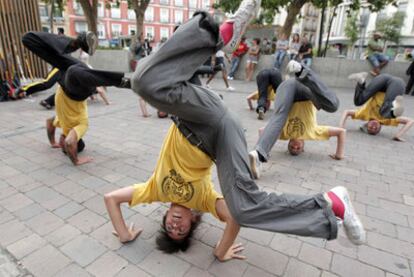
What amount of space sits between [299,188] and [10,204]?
313cm

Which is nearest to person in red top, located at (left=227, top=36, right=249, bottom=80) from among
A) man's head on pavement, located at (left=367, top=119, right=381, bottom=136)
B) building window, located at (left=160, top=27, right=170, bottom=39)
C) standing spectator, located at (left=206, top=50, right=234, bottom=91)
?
standing spectator, located at (left=206, top=50, right=234, bottom=91)

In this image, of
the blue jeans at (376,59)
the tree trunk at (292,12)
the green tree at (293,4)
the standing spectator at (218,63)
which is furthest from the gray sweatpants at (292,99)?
the tree trunk at (292,12)

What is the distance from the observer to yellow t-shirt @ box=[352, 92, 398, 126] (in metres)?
5.35

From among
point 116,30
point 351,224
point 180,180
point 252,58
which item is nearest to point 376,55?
point 252,58

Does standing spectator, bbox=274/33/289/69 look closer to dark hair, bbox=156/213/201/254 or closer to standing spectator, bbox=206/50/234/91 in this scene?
standing spectator, bbox=206/50/234/91

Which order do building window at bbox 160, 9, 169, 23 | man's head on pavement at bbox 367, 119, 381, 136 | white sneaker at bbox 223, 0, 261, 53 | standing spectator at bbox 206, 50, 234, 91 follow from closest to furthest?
white sneaker at bbox 223, 0, 261, 53 < standing spectator at bbox 206, 50, 234, 91 < man's head on pavement at bbox 367, 119, 381, 136 < building window at bbox 160, 9, 169, 23

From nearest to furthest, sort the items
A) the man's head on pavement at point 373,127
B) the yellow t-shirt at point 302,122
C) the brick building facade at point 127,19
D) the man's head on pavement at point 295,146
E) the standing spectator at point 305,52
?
the yellow t-shirt at point 302,122
the man's head on pavement at point 295,146
the man's head on pavement at point 373,127
the standing spectator at point 305,52
the brick building facade at point 127,19

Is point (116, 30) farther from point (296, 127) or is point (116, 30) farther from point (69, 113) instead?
point (296, 127)

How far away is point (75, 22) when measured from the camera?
40.6m

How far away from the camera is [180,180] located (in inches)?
80.8

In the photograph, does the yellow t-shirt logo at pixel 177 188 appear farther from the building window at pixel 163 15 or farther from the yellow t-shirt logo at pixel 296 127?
the building window at pixel 163 15

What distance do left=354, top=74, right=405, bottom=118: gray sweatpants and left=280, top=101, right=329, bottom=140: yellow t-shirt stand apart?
2.00m

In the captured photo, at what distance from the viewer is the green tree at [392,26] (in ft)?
97.9

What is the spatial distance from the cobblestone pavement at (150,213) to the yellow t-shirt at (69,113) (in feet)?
1.61
